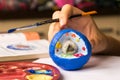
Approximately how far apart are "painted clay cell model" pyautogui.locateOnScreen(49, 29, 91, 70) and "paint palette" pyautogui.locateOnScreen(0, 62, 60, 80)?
0.09 feet

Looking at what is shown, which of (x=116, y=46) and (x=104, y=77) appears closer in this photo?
(x=104, y=77)

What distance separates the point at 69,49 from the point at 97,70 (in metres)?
0.07

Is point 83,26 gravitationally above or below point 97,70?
above

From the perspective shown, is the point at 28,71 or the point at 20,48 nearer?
the point at 28,71

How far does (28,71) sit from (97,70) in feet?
0.48

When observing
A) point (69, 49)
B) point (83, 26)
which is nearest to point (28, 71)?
point (69, 49)

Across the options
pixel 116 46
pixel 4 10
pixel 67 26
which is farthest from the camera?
pixel 4 10

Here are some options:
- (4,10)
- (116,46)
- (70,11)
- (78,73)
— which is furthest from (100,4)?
(78,73)

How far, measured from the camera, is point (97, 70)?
1.85ft

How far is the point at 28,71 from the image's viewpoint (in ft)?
1.75

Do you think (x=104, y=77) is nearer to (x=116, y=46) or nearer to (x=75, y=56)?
(x=75, y=56)

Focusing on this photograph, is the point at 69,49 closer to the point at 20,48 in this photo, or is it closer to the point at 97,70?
the point at 97,70

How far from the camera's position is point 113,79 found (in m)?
0.50

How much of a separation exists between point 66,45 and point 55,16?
0.35ft
